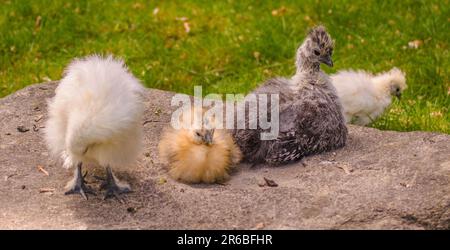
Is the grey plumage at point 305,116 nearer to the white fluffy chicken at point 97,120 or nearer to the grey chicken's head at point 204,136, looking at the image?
the grey chicken's head at point 204,136

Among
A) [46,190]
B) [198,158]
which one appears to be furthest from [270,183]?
[46,190]

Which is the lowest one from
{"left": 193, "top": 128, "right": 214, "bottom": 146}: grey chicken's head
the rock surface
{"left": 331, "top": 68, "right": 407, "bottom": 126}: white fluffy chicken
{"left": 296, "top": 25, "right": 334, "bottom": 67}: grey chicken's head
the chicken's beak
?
the rock surface

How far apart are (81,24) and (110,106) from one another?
533cm

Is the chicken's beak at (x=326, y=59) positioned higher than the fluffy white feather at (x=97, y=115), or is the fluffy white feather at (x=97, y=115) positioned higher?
the chicken's beak at (x=326, y=59)

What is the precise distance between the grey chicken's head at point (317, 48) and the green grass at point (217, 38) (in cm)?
235

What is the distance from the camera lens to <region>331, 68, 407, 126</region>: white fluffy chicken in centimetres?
716

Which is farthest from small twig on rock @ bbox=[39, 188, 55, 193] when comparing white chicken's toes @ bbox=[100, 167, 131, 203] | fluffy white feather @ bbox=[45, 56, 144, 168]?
white chicken's toes @ bbox=[100, 167, 131, 203]

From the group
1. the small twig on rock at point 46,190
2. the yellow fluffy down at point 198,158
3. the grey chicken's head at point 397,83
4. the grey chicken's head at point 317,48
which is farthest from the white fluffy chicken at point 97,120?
the grey chicken's head at point 397,83

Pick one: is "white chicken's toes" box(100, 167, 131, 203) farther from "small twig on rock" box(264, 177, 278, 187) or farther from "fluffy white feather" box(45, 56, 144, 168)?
"small twig on rock" box(264, 177, 278, 187)

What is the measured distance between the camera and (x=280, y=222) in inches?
181

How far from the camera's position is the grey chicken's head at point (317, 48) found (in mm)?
5840

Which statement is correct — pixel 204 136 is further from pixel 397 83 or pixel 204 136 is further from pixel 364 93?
pixel 397 83

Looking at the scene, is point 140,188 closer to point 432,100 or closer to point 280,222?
point 280,222

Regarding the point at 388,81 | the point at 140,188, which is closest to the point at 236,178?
the point at 140,188
